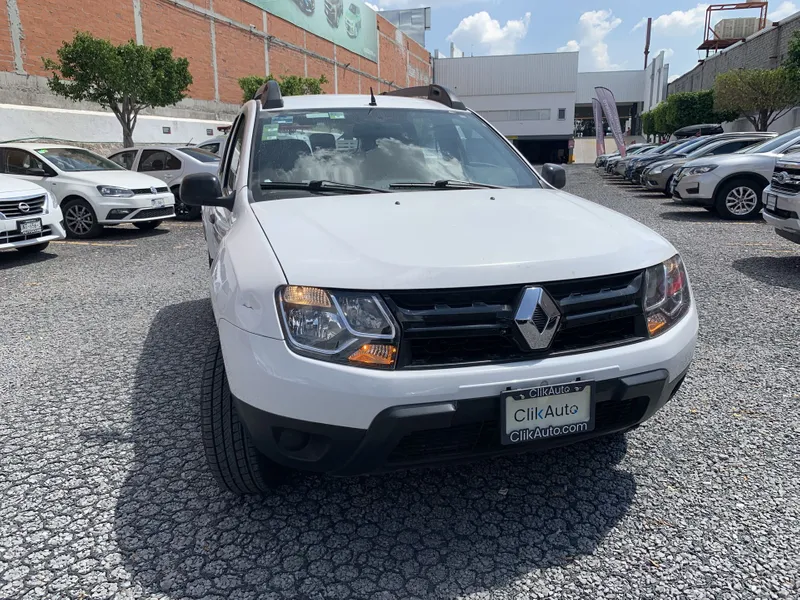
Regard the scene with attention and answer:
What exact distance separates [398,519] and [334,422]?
2.27ft

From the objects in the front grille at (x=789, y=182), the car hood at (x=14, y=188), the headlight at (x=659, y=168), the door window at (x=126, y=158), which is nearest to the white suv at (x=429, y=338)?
the front grille at (x=789, y=182)

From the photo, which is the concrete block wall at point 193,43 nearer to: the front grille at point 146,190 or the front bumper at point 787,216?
the front grille at point 146,190

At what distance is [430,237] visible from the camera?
220cm

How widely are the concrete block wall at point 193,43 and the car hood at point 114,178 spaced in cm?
1041

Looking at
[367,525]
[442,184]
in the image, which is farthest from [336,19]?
[367,525]

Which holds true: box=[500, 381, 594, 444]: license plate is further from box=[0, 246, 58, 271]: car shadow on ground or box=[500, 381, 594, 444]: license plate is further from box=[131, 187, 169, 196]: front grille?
box=[131, 187, 169, 196]: front grille

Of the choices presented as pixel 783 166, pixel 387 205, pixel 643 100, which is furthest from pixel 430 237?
pixel 643 100

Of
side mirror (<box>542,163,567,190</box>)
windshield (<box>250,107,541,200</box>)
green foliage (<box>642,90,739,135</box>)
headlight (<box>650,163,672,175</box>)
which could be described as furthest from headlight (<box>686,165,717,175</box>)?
green foliage (<box>642,90,739,135</box>)

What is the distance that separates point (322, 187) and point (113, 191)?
26.5 feet

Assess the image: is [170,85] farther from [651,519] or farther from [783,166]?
[651,519]

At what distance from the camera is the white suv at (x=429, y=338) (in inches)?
75.3

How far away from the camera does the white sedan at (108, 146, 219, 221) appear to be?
12.0m

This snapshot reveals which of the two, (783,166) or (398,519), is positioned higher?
(783,166)

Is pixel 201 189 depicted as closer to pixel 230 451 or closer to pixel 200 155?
pixel 230 451
